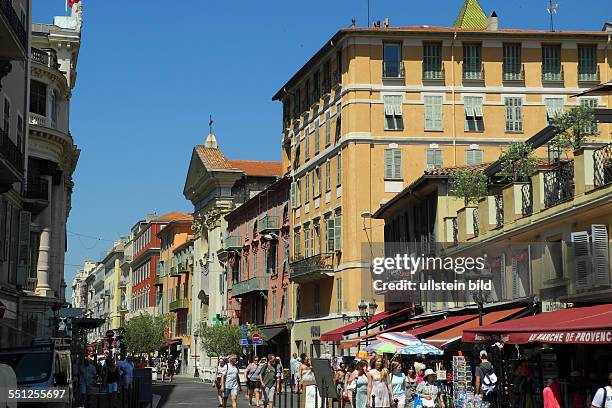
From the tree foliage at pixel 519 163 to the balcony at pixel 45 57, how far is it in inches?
851

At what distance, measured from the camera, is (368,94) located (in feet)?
173

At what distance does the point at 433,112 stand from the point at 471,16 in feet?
26.2

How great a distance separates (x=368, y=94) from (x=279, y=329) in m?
17.3

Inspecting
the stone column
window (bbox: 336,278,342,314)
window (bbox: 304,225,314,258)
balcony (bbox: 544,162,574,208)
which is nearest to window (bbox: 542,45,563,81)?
window (bbox: 336,278,342,314)

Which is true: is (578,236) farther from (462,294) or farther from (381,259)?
(381,259)

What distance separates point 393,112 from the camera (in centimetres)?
5275

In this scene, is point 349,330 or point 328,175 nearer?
point 349,330

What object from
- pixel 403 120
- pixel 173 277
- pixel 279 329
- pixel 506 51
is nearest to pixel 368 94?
pixel 403 120

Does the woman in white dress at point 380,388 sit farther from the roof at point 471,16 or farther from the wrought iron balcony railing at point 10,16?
the roof at point 471,16

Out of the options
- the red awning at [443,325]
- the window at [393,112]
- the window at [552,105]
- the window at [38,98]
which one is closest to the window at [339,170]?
the window at [393,112]

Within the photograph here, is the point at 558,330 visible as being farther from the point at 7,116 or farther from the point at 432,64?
the point at 432,64

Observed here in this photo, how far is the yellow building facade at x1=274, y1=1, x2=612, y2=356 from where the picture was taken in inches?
2052

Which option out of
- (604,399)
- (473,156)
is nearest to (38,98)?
(473,156)

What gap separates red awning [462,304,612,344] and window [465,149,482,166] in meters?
29.0
